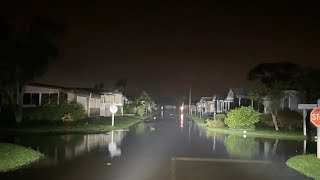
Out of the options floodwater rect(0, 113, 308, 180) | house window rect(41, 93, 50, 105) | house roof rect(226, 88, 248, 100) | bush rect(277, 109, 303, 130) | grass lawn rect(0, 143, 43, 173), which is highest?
house roof rect(226, 88, 248, 100)

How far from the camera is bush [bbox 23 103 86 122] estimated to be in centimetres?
4516

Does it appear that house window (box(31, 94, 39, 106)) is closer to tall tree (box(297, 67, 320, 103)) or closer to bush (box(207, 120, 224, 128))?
bush (box(207, 120, 224, 128))

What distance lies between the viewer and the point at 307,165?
1731 centimetres

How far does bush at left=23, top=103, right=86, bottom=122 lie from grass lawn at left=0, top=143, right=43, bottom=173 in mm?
25291

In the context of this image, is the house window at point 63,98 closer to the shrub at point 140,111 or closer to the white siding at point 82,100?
the white siding at point 82,100

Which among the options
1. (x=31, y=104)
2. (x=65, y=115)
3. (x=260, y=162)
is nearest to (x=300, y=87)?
(x=65, y=115)

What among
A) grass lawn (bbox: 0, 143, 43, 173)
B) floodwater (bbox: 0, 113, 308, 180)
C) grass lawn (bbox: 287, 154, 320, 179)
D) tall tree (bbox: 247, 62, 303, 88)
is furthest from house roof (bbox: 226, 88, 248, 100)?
grass lawn (bbox: 0, 143, 43, 173)

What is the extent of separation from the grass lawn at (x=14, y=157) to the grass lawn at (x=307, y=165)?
1049cm

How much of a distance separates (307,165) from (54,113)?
32.7 m

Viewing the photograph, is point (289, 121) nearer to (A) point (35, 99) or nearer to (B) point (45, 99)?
(B) point (45, 99)

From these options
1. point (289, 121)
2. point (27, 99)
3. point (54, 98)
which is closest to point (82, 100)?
point (27, 99)

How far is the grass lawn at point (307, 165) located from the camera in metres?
15.8

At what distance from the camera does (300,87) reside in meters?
54.2

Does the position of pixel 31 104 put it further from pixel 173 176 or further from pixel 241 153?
pixel 173 176
